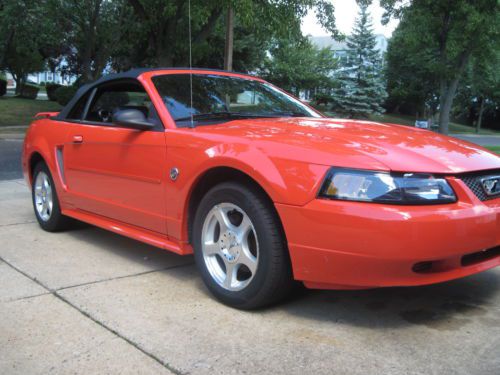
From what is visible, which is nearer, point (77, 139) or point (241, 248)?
point (241, 248)

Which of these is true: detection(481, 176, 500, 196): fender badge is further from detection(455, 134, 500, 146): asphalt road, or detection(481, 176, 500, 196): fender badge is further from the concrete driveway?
detection(455, 134, 500, 146): asphalt road

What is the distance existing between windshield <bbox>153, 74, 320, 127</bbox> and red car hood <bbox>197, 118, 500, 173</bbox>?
0.29m

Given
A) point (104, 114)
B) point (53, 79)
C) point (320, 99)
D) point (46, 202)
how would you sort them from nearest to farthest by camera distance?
point (104, 114)
point (46, 202)
point (320, 99)
point (53, 79)

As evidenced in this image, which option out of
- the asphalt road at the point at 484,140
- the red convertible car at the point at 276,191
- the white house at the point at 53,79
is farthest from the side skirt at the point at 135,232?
the white house at the point at 53,79

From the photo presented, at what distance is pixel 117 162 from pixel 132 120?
1.48 ft

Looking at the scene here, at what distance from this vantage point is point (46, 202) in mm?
5203

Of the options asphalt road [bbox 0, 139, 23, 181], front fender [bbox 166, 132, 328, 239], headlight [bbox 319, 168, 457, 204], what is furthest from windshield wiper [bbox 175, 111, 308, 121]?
asphalt road [bbox 0, 139, 23, 181]

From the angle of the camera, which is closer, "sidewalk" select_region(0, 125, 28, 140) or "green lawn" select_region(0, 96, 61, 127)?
"sidewalk" select_region(0, 125, 28, 140)

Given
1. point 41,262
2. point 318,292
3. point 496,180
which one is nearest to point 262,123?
point 318,292

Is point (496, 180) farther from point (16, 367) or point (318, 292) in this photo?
point (16, 367)

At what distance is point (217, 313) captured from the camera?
3213 mm

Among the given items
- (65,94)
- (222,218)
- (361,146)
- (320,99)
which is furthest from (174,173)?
(320,99)

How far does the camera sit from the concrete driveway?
2578mm

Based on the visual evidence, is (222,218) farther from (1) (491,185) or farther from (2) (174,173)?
(1) (491,185)
